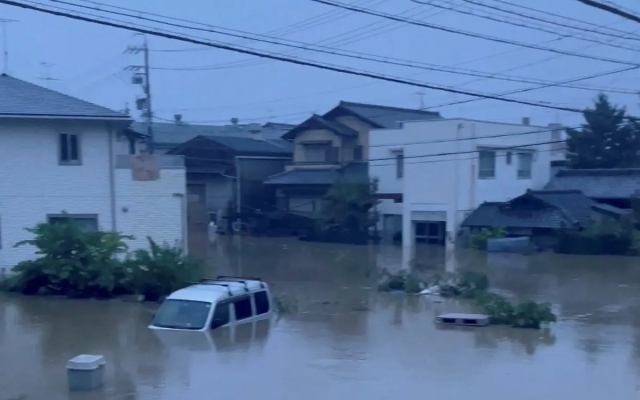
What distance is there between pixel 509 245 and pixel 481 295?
48.9 ft

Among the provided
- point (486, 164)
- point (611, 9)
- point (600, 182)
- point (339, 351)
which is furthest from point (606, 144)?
point (611, 9)

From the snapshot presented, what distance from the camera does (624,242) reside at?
106ft

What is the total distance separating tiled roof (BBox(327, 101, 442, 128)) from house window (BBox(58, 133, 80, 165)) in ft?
76.9

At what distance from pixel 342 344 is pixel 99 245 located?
7441mm

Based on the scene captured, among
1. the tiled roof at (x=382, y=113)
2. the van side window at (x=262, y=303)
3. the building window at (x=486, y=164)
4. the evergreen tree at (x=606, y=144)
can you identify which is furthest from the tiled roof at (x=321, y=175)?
the van side window at (x=262, y=303)

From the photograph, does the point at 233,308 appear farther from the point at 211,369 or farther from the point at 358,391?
the point at 358,391

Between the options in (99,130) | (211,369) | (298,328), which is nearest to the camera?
(211,369)

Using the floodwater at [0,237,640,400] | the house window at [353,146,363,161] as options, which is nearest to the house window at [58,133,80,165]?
the floodwater at [0,237,640,400]

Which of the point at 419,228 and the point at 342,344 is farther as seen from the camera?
the point at 419,228

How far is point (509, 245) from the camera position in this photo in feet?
111

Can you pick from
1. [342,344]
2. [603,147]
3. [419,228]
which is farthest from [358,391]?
[603,147]

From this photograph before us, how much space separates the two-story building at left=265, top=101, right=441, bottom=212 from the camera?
43.9 meters

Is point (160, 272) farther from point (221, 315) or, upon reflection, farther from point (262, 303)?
point (221, 315)

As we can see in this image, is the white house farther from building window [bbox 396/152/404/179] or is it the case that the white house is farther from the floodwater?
building window [bbox 396/152/404/179]
